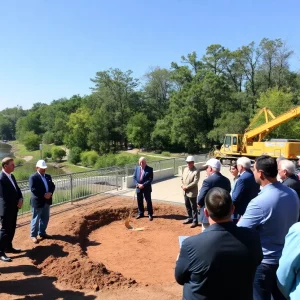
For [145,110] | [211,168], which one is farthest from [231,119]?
[211,168]

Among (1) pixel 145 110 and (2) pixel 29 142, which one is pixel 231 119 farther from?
(2) pixel 29 142

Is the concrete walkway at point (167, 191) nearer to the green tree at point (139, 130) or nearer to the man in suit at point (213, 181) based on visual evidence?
the man in suit at point (213, 181)

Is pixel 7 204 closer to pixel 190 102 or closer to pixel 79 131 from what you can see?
pixel 190 102

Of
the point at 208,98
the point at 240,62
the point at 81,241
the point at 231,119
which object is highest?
the point at 240,62

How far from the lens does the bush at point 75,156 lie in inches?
2141

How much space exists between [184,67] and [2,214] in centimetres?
5138

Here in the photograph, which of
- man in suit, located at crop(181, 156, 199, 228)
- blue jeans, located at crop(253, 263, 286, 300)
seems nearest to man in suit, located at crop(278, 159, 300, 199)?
blue jeans, located at crop(253, 263, 286, 300)

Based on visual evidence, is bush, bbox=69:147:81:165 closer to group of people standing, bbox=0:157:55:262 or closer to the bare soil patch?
the bare soil patch

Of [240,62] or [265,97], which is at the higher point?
[240,62]

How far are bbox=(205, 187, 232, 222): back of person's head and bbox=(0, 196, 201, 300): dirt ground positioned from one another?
2847 mm

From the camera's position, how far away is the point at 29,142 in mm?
78562

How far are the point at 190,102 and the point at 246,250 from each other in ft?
154

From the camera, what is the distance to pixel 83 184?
37.3 ft

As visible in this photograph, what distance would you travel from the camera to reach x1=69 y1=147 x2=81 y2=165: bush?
54381 millimetres
